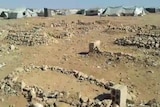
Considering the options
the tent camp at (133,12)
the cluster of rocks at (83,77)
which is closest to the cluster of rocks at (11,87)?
the cluster of rocks at (83,77)

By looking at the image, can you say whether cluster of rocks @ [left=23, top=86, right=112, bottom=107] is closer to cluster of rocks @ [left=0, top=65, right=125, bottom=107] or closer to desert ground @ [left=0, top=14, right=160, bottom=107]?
cluster of rocks @ [left=0, top=65, right=125, bottom=107]

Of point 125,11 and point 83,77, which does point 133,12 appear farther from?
point 83,77

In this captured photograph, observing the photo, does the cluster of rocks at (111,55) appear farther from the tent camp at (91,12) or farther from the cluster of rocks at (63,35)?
the tent camp at (91,12)

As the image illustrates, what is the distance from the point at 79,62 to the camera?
1767 centimetres

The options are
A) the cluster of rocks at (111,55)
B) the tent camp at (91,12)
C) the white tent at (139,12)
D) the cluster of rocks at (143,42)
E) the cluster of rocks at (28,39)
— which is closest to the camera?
the cluster of rocks at (111,55)

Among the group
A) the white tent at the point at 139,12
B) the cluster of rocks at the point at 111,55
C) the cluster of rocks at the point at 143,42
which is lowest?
the cluster of rocks at the point at 111,55

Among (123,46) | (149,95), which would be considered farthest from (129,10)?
(149,95)

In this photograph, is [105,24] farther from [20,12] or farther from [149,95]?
[149,95]

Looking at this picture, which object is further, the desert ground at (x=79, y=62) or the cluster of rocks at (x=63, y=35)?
the cluster of rocks at (x=63, y=35)

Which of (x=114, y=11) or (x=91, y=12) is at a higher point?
(x=114, y=11)

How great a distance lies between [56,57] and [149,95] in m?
7.24

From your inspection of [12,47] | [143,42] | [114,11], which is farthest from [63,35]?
[114,11]

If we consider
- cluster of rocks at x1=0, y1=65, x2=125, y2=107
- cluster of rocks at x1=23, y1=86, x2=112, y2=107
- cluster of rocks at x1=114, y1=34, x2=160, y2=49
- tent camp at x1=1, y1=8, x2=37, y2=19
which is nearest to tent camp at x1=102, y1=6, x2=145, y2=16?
tent camp at x1=1, y1=8, x2=37, y2=19

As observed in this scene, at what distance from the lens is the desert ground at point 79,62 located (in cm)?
1305
